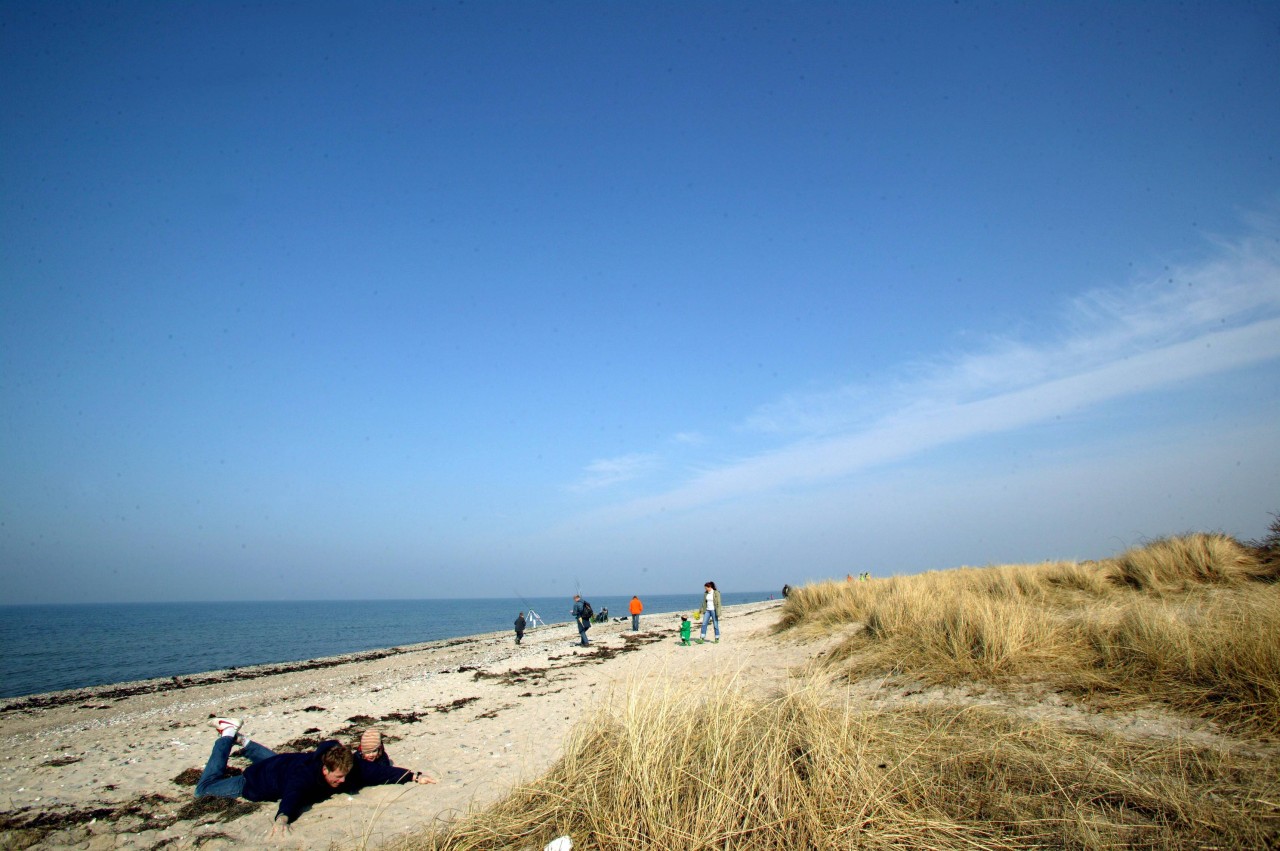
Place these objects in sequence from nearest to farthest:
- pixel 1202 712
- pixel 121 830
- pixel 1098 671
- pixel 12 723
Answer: pixel 1202 712
pixel 121 830
pixel 1098 671
pixel 12 723

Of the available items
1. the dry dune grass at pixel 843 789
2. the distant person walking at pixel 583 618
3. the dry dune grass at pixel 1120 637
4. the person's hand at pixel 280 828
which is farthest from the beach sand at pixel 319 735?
the dry dune grass at pixel 1120 637

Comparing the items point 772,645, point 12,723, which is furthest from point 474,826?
point 12,723

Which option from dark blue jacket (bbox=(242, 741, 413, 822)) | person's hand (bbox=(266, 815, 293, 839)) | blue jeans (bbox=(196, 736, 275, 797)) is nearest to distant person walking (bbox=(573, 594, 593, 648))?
blue jeans (bbox=(196, 736, 275, 797))

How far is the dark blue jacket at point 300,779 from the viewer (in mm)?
5383

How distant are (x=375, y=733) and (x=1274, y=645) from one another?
8397 mm

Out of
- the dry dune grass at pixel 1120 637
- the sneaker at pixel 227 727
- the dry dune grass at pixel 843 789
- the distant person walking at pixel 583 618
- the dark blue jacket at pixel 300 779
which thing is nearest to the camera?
the dry dune grass at pixel 843 789

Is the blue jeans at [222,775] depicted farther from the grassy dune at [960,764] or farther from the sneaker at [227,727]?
the grassy dune at [960,764]

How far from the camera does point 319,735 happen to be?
32.6 ft

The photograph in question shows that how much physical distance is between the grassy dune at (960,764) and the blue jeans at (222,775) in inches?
143

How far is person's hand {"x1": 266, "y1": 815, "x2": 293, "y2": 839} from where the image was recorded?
5.10 m

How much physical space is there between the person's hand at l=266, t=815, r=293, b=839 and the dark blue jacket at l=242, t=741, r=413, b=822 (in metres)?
0.05

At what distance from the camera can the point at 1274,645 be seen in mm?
5410

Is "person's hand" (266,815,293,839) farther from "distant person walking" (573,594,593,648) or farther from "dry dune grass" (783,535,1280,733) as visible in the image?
"distant person walking" (573,594,593,648)

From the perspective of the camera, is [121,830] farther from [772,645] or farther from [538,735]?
[772,645]
